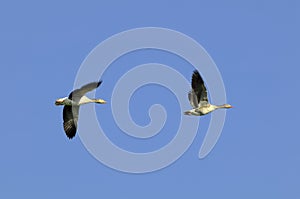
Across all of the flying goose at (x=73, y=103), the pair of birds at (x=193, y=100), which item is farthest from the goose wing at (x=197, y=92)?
the flying goose at (x=73, y=103)

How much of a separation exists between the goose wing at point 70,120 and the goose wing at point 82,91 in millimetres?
1204

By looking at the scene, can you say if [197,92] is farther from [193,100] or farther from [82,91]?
[82,91]

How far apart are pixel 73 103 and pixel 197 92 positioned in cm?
499

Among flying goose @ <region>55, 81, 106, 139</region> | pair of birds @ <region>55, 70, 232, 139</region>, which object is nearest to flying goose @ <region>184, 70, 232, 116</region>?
pair of birds @ <region>55, 70, 232, 139</region>

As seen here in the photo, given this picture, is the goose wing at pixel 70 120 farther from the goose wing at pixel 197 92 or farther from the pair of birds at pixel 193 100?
the goose wing at pixel 197 92

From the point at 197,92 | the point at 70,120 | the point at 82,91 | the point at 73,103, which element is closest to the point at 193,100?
the point at 197,92

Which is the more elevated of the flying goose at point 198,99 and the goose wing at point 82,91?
the flying goose at point 198,99

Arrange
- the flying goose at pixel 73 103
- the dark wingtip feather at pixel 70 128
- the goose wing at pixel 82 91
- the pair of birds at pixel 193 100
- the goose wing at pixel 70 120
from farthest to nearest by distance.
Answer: the dark wingtip feather at pixel 70 128, the goose wing at pixel 70 120, the pair of birds at pixel 193 100, the flying goose at pixel 73 103, the goose wing at pixel 82 91

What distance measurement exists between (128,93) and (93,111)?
1611 millimetres

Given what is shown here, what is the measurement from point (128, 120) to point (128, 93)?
1.10 metres

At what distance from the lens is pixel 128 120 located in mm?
98938

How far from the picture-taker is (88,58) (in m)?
98.4

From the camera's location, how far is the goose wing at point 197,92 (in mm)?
96812

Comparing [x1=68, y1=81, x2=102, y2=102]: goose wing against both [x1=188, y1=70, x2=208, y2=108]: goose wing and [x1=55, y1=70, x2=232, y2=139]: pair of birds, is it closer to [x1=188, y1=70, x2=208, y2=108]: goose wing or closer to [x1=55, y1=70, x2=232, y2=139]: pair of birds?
[x1=55, y1=70, x2=232, y2=139]: pair of birds
